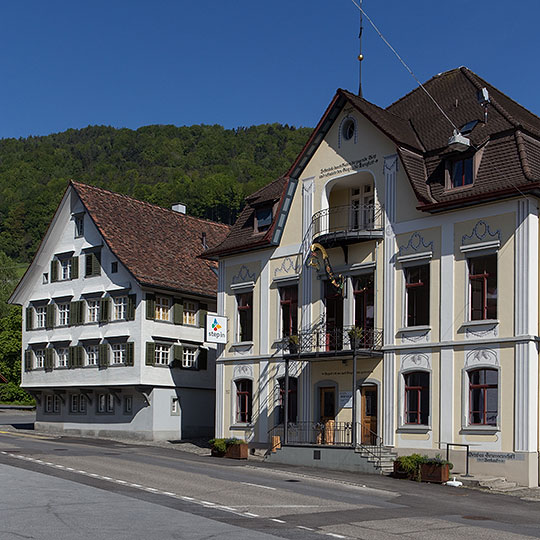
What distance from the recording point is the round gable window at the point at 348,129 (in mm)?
33250

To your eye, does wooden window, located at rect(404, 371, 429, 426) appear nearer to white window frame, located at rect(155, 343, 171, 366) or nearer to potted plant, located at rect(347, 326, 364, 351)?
potted plant, located at rect(347, 326, 364, 351)

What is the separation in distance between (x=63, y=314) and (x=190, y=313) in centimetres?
731

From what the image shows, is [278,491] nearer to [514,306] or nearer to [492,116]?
[514,306]

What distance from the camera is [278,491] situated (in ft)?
70.8

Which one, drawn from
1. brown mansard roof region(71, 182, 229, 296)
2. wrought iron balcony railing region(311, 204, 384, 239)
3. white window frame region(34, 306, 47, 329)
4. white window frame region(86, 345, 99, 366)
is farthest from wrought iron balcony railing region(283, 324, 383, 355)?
white window frame region(34, 306, 47, 329)

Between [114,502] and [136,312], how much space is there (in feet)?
83.7

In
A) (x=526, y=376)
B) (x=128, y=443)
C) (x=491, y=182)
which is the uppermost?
(x=491, y=182)

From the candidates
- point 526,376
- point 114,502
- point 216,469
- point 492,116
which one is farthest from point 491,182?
point 114,502

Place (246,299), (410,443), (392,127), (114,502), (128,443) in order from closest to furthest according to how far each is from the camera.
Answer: (114,502) → (410,443) → (392,127) → (246,299) → (128,443)

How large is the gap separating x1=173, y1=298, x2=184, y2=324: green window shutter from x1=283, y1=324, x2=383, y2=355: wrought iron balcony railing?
11098mm

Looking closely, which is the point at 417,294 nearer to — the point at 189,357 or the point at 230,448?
the point at 230,448

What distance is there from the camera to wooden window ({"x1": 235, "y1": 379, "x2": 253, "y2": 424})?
36.3 metres

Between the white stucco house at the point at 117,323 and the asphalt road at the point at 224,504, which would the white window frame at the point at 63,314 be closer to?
the white stucco house at the point at 117,323

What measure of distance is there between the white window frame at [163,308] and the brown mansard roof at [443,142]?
725cm
